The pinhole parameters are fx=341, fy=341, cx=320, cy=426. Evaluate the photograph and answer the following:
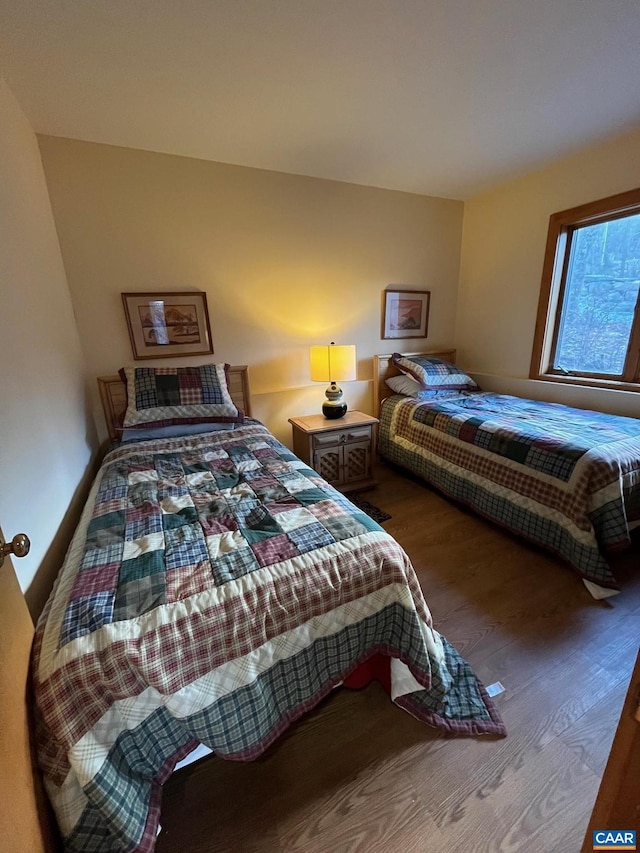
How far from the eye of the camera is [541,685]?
126cm

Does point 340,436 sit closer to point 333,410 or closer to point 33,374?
point 333,410

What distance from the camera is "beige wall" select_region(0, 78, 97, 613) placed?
1104mm

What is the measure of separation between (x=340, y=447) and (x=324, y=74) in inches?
81.0

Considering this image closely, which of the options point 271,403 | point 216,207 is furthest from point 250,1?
point 271,403

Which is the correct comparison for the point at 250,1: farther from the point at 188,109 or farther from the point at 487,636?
the point at 487,636

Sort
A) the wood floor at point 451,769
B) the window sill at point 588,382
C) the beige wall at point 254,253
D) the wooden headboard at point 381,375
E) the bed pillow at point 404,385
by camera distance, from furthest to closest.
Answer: the wooden headboard at point 381,375 → the bed pillow at point 404,385 → the window sill at point 588,382 → the beige wall at point 254,253 → the wood floor at point 451,769

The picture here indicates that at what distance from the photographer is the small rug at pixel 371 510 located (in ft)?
7.69

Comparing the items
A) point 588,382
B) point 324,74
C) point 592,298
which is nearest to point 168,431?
point 324,74

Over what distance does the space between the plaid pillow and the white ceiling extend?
1361 mm

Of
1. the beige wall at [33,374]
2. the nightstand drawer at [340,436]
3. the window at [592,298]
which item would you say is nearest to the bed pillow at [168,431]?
the beige wall at [33,374]

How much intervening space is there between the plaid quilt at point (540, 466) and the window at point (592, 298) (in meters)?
0.43

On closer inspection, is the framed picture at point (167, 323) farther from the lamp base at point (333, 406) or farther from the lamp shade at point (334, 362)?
the lamp base at point (333, 406)

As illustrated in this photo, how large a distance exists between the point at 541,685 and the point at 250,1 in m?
2.66

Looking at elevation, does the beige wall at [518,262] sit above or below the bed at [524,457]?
above
